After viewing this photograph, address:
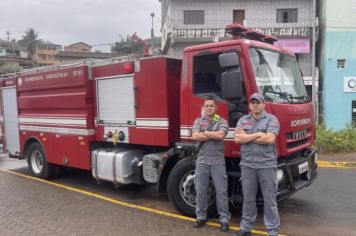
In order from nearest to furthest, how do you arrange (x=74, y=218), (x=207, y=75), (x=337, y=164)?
(x=207, y=75) < (x=74, y=218) < (x=337, y=164)

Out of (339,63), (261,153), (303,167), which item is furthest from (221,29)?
(261,153)

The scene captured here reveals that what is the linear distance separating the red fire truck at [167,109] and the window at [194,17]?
61.1ft

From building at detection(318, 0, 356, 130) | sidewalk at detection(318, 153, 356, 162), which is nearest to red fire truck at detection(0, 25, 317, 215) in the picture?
sidewalk at detection(318, 153, 356, 162)

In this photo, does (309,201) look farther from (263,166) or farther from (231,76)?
(231,76)

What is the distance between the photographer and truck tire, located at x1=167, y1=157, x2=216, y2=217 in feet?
20.9

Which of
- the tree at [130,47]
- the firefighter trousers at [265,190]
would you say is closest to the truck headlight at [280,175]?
the firefighter trousers at [265,190]

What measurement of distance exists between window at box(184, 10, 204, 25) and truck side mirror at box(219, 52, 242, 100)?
859 inches

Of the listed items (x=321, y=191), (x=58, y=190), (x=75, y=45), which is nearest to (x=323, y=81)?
(x=321, y=191)

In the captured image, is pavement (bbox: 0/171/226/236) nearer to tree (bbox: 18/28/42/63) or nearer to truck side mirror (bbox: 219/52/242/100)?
truck side mirror (bbox: 219/52/242/100)

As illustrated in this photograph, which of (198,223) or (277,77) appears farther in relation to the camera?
(277,77)

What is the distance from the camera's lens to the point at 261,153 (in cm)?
516

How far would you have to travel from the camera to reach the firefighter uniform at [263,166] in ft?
16.9

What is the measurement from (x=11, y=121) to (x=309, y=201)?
23.9 ft

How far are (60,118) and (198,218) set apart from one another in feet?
13.8
